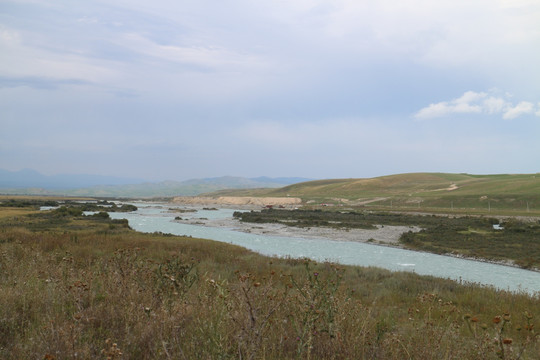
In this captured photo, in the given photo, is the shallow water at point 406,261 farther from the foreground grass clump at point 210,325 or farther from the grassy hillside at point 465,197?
the grassy hillside at point 465,197

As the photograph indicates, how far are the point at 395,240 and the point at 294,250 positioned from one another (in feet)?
38.7

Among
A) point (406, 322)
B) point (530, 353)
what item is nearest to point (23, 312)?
point (406, 322)

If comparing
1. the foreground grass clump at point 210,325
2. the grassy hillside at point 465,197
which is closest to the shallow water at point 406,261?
the foreground grass clump at point 210,325

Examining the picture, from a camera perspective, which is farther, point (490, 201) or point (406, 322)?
point (490, 201)

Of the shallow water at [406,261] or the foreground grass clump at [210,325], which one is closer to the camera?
the foreground grass clump at [210,325]

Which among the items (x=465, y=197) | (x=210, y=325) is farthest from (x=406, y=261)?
(x=465, y=197)

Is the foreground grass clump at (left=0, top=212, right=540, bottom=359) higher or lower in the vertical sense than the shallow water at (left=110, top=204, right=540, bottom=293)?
higher

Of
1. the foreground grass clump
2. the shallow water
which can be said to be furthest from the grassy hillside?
the foreground grass clump

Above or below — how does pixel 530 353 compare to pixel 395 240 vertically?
above

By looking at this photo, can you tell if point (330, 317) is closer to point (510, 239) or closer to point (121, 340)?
point (121, 340)

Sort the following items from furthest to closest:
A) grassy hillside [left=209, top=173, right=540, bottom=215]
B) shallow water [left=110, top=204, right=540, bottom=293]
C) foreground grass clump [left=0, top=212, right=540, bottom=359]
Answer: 1. grassy hillside [left=209, top=173, right=540, bottom=215]
2. shallow water [left=110, top=204, right=540, bottom=293]
3. foreground grass clump [left=0, top=212, right=540, bottom=359]

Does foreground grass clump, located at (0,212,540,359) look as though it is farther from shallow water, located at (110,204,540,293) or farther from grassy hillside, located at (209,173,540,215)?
grassy hillside, located at (209,173,540,215)

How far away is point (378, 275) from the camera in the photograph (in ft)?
46.4

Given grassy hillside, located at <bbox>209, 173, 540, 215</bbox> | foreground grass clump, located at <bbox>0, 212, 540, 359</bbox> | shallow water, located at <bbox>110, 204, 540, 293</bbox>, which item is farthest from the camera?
grassy hillside, located at <bbox>209, 173, 540, 215</bbox>
